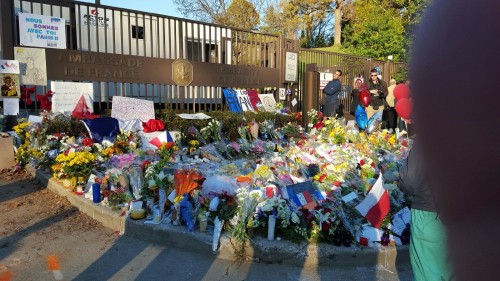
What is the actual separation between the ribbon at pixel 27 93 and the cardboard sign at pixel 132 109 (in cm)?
162

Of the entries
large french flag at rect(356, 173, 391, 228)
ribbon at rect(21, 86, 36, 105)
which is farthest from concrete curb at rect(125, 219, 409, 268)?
ribbon at rect(21, 86, 36, 105)

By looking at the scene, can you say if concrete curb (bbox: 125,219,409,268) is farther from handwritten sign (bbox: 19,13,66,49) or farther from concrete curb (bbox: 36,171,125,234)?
handwritten sign (bbox: 19,13,66,49)

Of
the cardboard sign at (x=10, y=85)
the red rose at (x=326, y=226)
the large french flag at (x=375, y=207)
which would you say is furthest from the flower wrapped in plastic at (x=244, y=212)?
the cardboard sign at (x=10, y=85)

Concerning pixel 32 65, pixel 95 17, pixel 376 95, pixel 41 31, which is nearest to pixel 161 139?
pixel 32 65

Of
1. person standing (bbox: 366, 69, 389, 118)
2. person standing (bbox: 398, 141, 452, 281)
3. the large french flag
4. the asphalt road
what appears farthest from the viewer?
person standing (bbox: 366, 69, 389, 118)

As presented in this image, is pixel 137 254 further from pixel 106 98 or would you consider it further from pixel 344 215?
pixel 106 98

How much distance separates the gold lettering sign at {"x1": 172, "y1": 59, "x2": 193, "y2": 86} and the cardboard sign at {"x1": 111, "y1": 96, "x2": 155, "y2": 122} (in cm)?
127

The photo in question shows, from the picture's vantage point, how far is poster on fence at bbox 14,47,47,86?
796cm

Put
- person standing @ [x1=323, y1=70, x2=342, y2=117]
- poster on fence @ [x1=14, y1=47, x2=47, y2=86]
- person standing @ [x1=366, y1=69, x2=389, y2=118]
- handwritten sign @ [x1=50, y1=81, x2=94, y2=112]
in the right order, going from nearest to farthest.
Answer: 1. poster on fence @ [x1=14, y1=47, x2=47, y2=86]
2. handwritten sign @ [x1=50, y1=81, x2=94, y2=112]
3. person standing @ [x1=366, y1=69, x2=389, y2=118]
4. person standing @ [x1=323, y1=70, x2=342, y2=117]

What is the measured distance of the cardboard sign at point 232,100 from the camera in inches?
443

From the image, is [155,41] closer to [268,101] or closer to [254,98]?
[254,98]

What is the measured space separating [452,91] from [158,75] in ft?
32.0

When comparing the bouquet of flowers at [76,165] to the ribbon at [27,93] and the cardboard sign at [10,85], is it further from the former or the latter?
the ribbon at [27,93]

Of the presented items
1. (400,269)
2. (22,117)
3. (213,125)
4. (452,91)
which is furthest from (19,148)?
(452,91)
